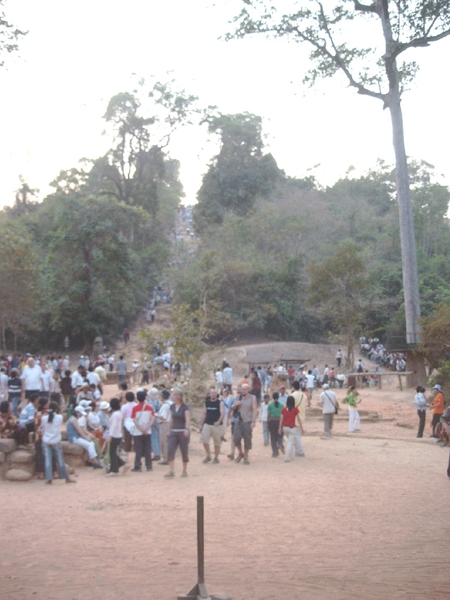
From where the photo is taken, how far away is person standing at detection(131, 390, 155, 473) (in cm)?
1157

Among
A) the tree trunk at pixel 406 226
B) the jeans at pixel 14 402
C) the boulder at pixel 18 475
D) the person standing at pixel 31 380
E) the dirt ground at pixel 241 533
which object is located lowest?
the dirt ground at pixel 241 533

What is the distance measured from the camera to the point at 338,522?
27.9ft

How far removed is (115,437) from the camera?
1134 cm

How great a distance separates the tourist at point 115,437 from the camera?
37.0 ft

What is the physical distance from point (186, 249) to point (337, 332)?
1458cm

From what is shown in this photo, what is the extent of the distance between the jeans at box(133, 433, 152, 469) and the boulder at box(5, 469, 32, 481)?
1.84 m

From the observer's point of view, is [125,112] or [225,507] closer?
[225,507]

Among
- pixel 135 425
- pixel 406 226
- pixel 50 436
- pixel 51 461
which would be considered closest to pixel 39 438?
pixel 50 436

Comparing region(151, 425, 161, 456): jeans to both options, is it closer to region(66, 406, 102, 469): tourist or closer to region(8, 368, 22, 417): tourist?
region(66, 406, 102, 469): tourist

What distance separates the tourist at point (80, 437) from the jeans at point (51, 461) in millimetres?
989

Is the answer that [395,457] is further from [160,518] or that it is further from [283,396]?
[160,518]

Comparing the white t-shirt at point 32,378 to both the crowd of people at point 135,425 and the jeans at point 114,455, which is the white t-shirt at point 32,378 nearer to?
the crowd of people at point 135,425

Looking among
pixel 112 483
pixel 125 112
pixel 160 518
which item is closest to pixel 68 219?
pixel 125 112

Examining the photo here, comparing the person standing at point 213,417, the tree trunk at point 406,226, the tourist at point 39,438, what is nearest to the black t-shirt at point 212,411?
the person standing at point 213,417
